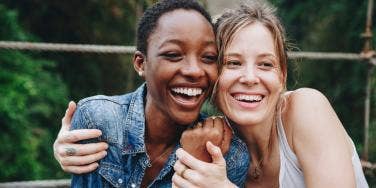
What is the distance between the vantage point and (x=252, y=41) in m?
1.81

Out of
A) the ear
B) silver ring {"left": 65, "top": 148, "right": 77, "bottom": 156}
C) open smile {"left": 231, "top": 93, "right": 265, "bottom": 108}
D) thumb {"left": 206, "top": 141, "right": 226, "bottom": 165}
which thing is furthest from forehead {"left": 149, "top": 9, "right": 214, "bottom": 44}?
silver ring {"left": 65, "top": 148, "right": 77, "bottom": 156}

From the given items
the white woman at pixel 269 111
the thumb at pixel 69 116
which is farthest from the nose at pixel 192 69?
the thumb at pixel 69 116

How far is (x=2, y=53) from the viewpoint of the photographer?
9.52 ft

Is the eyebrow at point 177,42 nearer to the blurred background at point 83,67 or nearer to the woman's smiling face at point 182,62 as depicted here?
the woman's smiling face at point 182,62

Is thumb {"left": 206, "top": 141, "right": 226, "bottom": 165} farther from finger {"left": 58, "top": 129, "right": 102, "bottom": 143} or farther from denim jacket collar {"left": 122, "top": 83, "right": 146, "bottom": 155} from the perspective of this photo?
finger {"left": 58, "top": 129, "right": 102, "bottom": 143}

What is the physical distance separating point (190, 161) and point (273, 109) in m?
0.40

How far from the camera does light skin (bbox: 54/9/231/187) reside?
168cm

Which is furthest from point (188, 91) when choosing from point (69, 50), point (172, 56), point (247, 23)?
point (69, 50)

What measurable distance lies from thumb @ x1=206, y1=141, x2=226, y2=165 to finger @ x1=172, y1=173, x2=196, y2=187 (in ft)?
0.36

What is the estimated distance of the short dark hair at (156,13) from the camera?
1.75m

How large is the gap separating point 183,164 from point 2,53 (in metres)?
1.61

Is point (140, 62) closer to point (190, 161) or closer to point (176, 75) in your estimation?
point (176, 75)

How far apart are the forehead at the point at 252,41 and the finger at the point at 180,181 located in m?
0.44

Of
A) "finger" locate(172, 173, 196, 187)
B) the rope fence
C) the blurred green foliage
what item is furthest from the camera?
the blurred green foliage
